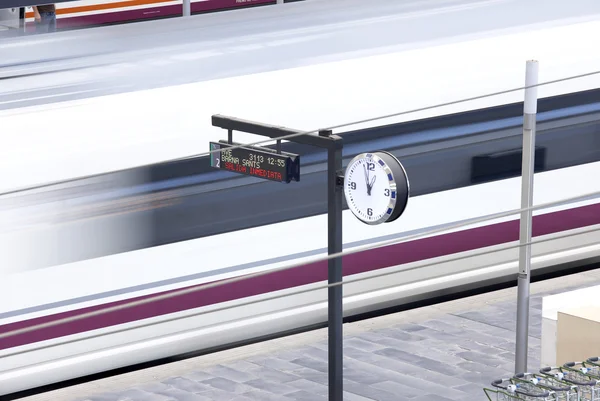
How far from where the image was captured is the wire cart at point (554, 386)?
4877mm

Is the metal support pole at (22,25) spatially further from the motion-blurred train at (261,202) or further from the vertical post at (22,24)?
the motion-blurred train at (261,202)

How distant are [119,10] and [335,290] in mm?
8392

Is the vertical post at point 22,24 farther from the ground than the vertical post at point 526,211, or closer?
farther from the ground

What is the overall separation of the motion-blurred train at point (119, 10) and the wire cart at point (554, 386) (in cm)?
882

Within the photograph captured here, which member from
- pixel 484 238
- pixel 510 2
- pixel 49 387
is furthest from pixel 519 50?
pixel 49 387

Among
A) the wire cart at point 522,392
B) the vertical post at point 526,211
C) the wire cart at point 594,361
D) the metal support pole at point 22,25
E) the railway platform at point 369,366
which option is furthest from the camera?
the metal support pole at point 22,25

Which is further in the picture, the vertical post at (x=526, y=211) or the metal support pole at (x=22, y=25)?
the metal support pole at (x=22, y=25)

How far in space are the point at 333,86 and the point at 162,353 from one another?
2092mm

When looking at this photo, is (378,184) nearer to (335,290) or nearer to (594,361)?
(335,290)

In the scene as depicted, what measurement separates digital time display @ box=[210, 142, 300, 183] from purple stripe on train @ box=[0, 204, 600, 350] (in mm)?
1072

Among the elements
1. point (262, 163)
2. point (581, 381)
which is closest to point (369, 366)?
point (262, 163)

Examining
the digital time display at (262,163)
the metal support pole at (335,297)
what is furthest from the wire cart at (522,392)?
the digital time display at (262,163)

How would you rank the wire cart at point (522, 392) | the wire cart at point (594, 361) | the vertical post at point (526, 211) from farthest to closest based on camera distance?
the vertical post at point (526, 211)
the wire cart at point (594, 361)
the wire cart at point (522, 392)

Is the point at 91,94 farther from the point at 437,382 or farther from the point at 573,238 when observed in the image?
the point at 573,238
